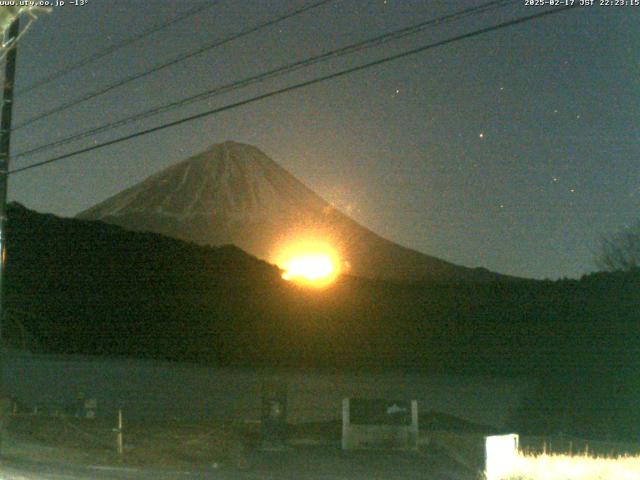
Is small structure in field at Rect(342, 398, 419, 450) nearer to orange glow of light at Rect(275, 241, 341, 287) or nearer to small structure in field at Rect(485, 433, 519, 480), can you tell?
small structure in field at Rect(485, 433, 519, 480)

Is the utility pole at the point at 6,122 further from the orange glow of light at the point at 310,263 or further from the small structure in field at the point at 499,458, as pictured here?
the orange glow of light at the point at 310,263

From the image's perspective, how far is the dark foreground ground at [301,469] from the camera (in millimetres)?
13336

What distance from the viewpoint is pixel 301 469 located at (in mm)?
15375

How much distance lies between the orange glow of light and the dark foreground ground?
Answer: 14.8 m

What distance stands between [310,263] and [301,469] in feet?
76.0

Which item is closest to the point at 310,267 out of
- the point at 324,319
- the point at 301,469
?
the point at 324,319

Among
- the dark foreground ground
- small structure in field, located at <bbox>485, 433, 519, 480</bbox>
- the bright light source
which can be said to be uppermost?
the bright light source

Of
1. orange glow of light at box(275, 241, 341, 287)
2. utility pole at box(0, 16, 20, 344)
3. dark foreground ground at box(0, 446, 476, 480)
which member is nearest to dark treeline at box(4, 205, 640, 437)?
orange glow of light at box(275, 241, 341, 287)

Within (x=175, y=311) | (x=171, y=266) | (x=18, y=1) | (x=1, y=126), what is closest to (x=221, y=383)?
(x=175, y=311)

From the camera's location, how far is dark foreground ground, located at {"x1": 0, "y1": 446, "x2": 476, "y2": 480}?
525 inches

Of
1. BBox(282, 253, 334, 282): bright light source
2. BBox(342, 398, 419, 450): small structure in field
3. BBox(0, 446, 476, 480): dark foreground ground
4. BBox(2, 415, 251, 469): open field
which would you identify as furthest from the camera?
BBox(282, 253, 334, 282): bright light source

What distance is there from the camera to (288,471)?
49.2 feet

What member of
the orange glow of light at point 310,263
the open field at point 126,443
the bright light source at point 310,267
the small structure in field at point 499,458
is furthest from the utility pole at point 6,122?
the bright light source at point 310,267

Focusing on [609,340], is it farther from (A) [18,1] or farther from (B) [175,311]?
(A) [18,1]
